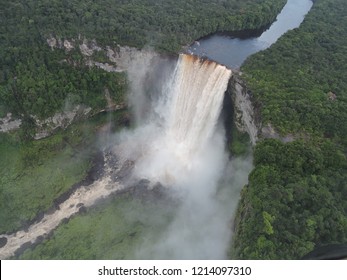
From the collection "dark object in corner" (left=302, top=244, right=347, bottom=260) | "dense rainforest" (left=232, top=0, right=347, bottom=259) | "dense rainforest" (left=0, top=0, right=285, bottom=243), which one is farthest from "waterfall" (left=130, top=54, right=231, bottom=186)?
"dark object in corner" (left=302, top=244, right=347, bottom=260)

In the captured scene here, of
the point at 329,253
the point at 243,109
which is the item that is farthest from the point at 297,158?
the point at 243,109

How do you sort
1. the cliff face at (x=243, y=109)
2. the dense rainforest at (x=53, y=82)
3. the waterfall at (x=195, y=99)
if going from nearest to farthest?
the cliff face at (x=243, y=109) → the waterfall at (x=195, y=99) → the dense rainforest at (x=53, y=82)

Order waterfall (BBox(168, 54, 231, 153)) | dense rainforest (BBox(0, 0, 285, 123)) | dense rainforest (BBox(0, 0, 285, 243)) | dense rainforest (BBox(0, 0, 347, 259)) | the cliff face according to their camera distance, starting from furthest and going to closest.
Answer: dense rainforest (BBox(0, 0, 285, 123))
dense rainforest (BBox(0, 0, 285, 243))
waterfall (BBox(168, 54, 231, 153))
the cliff face
dense rainforest (BBox(0, 0, 347, 259))

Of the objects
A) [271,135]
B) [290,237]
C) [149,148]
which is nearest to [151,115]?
[149,148]

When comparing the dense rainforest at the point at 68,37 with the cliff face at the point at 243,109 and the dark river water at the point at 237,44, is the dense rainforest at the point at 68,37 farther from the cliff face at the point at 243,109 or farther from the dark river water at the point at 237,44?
the cliff face at the point at 243,109

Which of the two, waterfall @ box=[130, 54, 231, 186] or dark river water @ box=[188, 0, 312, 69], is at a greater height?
dark river water @ box=[188, 0, 312, 69]

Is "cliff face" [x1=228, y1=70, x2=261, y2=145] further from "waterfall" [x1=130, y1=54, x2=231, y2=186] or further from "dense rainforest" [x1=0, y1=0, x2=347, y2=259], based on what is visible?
"waterfall" [x1=130, y1=54, x2=231, y2=186]

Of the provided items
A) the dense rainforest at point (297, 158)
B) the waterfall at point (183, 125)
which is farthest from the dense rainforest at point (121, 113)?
the waterfall at point (183, 125)
